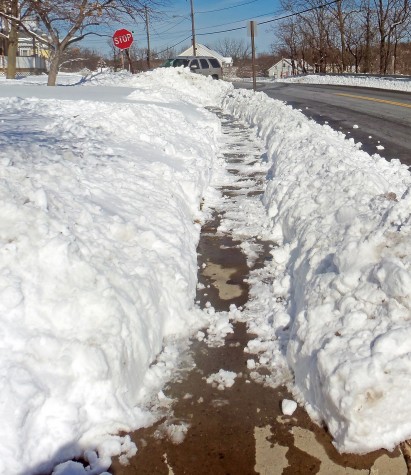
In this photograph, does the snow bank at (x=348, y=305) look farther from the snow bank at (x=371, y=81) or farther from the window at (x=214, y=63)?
the window at (x=214, y=63)

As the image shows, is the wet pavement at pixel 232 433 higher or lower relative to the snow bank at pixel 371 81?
lower

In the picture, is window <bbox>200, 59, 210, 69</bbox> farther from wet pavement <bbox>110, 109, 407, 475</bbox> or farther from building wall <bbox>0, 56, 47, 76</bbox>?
wet pavement <bbox>110, 109, 407, 475</bbox>

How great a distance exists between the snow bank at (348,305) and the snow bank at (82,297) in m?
0.88

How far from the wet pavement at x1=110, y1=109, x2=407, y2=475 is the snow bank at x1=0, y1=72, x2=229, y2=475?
5.7 inches

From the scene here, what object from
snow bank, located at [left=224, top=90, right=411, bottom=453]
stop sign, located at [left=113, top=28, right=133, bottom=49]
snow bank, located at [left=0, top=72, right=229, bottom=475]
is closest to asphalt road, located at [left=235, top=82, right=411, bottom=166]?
snow bank, located at [left=224, top=90, right=411, bottom=453]

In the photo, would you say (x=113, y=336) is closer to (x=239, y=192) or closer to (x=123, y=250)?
(x=123, y=250)

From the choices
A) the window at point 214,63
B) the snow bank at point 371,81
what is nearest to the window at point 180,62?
the window at point 214,63

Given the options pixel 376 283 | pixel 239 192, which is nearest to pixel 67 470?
pixel 376 283

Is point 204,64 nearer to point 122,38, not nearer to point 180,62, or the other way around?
point 180,62


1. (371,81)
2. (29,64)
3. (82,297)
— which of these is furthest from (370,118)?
(29,64)

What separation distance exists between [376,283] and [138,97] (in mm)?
11834

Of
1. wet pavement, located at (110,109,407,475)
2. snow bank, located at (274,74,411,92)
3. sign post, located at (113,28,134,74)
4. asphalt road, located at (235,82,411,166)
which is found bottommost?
wet pavement, located at (110,109,407,475)

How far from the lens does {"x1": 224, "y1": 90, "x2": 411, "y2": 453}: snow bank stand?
261cm

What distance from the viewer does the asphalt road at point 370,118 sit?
32.0ft
